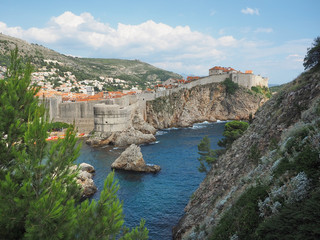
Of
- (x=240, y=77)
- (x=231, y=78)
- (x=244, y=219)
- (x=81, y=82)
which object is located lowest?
(x=244, y=219)

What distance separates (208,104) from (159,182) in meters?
44.3

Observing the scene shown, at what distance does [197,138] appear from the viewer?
41594 mm

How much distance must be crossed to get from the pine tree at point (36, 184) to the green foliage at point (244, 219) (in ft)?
9.13

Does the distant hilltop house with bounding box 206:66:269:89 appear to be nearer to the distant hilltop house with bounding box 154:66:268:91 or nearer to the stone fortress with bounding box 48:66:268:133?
the distant hilltop house with bounding box 154:66:268:91

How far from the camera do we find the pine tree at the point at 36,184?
411 centimetres

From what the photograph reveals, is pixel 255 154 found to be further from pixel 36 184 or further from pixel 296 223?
pixel 36 184

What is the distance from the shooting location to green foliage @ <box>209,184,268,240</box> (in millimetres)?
5379

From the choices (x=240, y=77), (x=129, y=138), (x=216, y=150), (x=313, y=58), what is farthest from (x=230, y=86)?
(x=313, y=58)

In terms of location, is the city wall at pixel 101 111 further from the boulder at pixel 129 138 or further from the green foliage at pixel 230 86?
the green foliage at pixel 230 86

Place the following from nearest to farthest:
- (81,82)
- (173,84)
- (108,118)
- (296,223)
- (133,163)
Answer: (296,223) → (133,163) → (108,118) → (173,84) → (81,82)

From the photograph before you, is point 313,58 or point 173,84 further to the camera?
point 173,84

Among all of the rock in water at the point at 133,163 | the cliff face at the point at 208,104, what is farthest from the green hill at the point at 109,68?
the rock in water at the point at 133,163

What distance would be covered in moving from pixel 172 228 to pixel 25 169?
1221cm

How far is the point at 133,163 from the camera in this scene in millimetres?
26266
